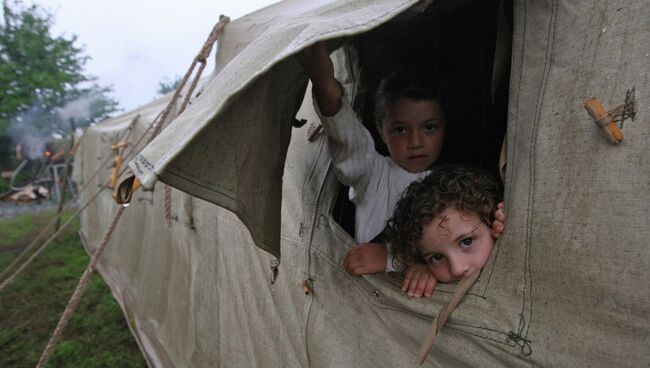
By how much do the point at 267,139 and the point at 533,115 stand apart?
0.54m

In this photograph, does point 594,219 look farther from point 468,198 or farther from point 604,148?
point 468,198

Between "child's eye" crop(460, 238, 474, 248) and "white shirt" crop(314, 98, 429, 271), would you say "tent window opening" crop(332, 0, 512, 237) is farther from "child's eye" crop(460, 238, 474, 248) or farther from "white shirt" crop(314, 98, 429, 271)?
"child's eye" crop(460, 238, 474, 248)

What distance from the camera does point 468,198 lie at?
0.92m

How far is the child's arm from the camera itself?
0.79 metres

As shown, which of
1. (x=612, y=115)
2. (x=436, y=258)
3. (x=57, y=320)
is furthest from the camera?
(x=57, y=320)

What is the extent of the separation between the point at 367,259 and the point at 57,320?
422 centimetres

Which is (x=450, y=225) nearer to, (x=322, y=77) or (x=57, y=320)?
(x=322, y=77)

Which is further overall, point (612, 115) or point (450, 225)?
point (450, 225)

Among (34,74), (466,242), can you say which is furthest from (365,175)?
(34,74)

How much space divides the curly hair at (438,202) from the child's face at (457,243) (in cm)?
2

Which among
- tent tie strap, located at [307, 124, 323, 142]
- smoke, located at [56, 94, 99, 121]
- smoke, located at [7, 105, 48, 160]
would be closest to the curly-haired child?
tent tie strap, located at [307, 124, 323, 142]

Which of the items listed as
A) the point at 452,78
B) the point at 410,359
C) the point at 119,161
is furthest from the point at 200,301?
the point at 119,161

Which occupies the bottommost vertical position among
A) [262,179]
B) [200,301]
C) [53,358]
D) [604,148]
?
[53,358]

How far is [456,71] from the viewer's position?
6.05 ft
